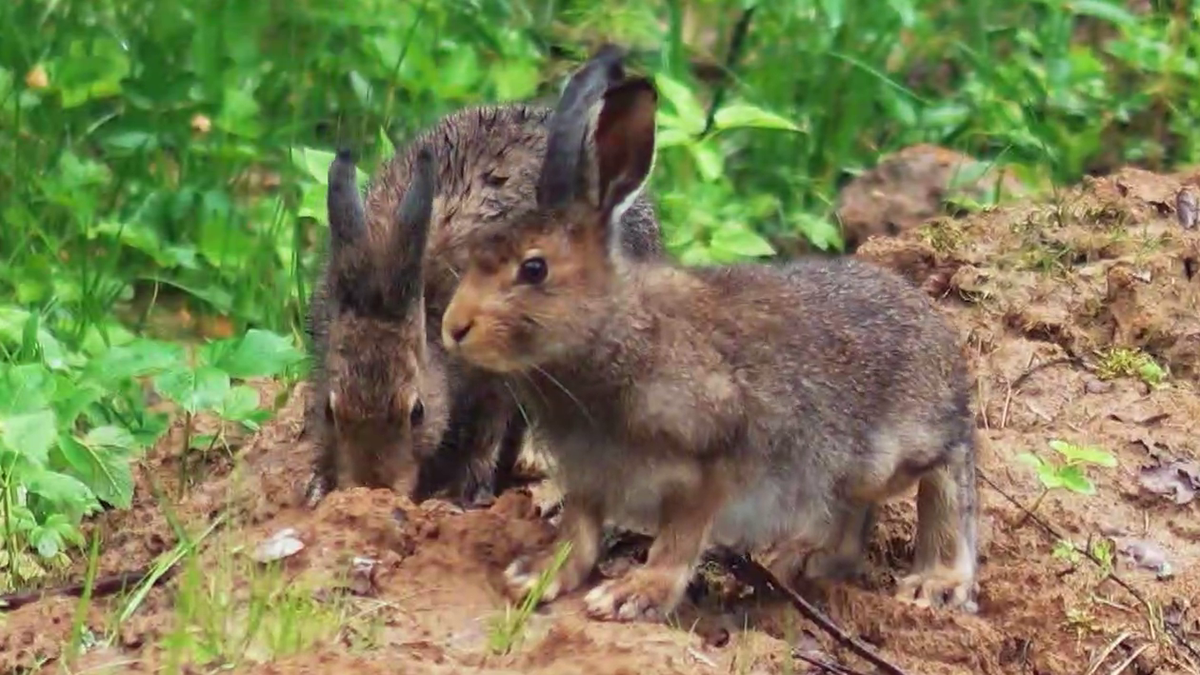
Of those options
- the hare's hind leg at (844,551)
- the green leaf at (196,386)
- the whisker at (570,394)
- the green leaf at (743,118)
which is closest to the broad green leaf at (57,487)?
the green leaf at (196,386)

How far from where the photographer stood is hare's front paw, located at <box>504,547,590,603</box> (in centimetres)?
546

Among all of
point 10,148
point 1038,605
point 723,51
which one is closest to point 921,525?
point 1038,605

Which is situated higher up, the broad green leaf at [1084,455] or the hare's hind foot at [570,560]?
the hare's hind foot at [570,560]

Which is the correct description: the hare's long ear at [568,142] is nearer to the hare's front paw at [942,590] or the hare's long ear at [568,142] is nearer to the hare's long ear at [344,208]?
the hare's long ear at [344,208]

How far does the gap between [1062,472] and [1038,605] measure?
0.38 metres

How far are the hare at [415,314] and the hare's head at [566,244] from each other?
0.07 ft

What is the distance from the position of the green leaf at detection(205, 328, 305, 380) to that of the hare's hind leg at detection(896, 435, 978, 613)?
1652 mm

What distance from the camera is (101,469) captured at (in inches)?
245

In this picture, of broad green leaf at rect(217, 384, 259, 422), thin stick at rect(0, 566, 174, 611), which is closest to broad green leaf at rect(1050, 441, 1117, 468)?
broad green leaf at rect(217, 384, 259, 422)

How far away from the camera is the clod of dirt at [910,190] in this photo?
351 inches

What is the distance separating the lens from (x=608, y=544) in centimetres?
599

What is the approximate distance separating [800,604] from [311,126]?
150 inches

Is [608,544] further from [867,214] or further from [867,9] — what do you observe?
[867,9]

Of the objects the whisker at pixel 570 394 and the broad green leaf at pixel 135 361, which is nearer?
the whisker at pixel 570 394
